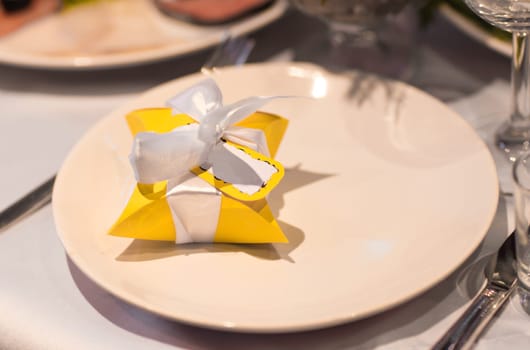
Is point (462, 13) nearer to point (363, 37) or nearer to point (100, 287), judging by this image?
point (363, 37)

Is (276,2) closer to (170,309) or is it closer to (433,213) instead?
(433,213)

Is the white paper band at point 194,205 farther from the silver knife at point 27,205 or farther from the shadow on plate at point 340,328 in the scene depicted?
the silver knife at point 27,205

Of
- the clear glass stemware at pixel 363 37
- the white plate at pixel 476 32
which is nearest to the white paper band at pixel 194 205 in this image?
the clear glass stemware at pixel 363 37

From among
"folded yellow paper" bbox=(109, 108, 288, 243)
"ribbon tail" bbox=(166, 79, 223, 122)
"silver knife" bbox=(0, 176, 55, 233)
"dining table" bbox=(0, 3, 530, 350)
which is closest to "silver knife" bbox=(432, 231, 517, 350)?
"dining table" bbox=(0, 3, 530, 350)

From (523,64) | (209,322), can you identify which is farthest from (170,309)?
(523,64)

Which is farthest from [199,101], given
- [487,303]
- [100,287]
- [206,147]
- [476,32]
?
[476,32]
